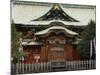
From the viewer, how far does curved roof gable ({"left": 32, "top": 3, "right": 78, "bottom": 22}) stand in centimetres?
172

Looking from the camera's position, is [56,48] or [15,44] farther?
[56,48]

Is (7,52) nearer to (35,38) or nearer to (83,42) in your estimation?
(35,38)

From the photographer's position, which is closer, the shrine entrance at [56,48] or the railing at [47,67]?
the railing at [47,67]

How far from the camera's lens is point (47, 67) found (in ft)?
5.62

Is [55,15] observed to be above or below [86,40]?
above

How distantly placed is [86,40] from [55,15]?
350mm

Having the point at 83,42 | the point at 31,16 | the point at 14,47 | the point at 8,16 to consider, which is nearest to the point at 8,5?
the point at 8,16

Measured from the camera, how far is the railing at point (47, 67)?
1630mm

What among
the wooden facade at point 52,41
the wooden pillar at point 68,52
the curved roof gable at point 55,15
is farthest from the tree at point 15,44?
the wooden pillar at point 68,52

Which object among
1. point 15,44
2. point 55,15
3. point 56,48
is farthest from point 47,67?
point 55,15

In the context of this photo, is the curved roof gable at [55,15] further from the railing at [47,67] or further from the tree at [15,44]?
the railing at [47,67]

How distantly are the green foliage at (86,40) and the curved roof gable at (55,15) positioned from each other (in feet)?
0.60

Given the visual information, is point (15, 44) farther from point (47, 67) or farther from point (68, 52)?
point (68, 52)

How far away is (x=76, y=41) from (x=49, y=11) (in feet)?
1.13
